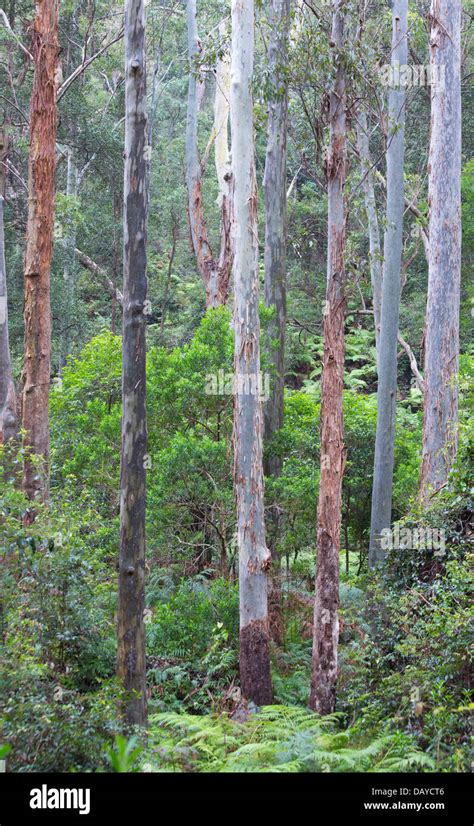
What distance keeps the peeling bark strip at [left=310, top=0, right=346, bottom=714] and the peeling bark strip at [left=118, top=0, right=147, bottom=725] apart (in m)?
2.95

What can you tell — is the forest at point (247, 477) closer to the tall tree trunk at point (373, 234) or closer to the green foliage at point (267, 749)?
the green foliage at point (267, 749)

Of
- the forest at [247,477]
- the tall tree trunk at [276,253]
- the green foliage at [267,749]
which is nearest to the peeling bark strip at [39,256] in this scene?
the forest at [247,477]

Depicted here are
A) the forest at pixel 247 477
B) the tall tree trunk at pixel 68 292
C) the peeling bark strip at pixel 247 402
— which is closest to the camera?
the forest at pixel 247 477

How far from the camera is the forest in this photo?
23.2ft

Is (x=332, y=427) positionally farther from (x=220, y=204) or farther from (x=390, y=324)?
(x=220, y=204)

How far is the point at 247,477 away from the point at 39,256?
4689mm

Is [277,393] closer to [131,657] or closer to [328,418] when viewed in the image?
[328,418]

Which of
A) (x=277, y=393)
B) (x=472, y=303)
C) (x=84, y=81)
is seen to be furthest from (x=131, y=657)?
(x=84, y=81)

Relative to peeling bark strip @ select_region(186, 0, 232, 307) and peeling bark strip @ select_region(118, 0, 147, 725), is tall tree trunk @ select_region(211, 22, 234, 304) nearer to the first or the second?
peeling bark strip @ select_region(186, 0, 232, 307)

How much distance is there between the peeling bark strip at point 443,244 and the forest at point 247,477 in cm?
4

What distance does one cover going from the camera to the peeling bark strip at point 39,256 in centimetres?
1242

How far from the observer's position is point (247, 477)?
10.8m
